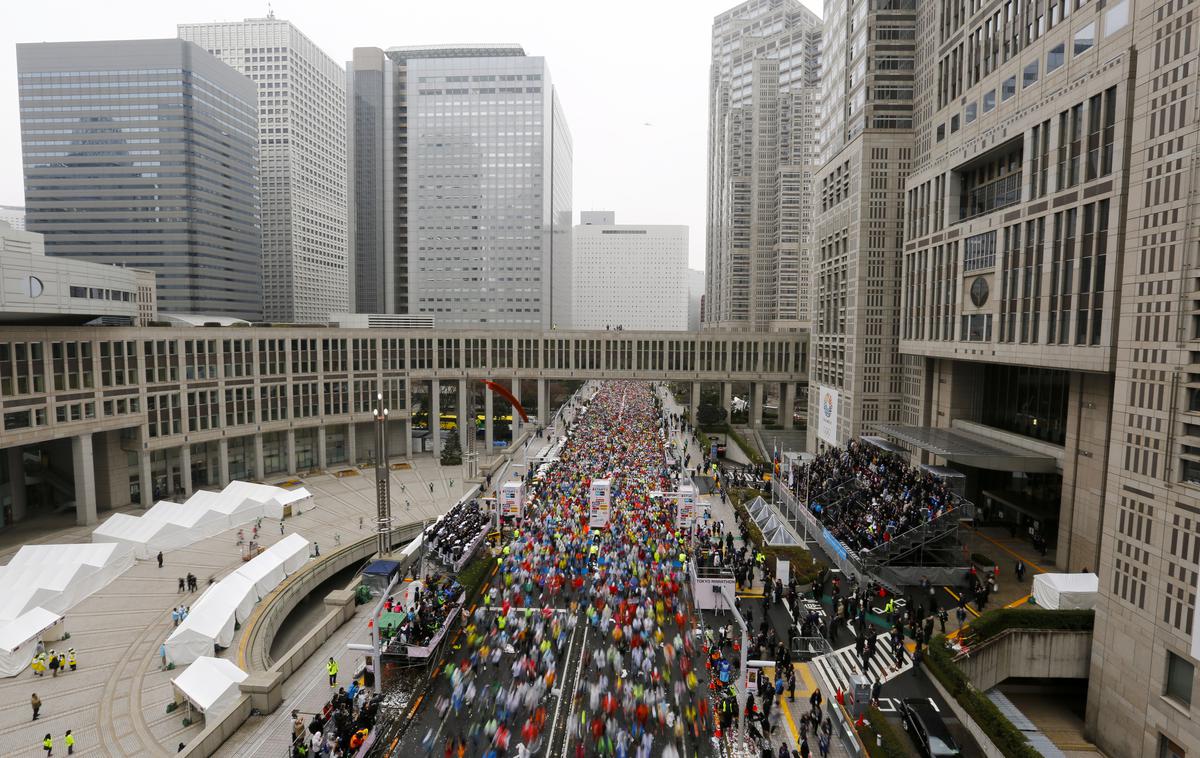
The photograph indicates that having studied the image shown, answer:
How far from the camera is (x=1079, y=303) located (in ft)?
80.3

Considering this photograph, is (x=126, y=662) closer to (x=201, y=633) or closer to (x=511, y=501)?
(x=201, y=633)

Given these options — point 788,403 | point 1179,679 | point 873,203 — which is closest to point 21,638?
point 1179,679

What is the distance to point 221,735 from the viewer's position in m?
17.6

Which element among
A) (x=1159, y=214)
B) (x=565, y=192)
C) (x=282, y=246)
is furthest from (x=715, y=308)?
(x=1159, y=214)

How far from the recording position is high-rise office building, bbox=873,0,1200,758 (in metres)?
17.7

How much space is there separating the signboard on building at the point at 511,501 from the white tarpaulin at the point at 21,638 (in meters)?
20.2

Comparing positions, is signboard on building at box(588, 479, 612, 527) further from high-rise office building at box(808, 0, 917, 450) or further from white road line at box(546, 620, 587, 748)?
high-rise office building at box(808, 0, 917, 450)

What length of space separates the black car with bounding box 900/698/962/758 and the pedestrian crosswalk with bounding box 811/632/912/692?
6.96 ft

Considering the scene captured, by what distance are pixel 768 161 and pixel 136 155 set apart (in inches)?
4644

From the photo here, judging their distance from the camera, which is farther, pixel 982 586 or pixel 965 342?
pixel 965 342

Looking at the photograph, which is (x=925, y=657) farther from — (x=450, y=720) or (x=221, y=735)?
(x=221, y=735)

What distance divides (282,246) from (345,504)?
459 feet

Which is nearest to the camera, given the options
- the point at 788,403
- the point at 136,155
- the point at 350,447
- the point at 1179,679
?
the point at 1179,679

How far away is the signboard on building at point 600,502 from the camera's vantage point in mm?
34406
